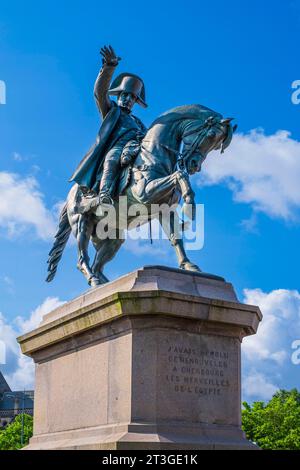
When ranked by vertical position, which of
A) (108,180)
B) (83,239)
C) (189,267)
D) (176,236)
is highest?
(108,180)

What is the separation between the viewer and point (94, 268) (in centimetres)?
1538

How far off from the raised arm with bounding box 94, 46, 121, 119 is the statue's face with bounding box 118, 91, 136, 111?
0.46 m

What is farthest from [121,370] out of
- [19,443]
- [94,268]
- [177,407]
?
[19,443]

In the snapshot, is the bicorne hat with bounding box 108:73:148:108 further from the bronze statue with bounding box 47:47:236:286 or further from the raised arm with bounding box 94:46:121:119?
the raised arm with bounding box 94:46:121:119

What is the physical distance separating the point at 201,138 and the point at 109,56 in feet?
8.75

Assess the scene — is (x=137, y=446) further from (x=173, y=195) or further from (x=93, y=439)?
(x=173, y=195)

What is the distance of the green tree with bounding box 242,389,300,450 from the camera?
50438 mm

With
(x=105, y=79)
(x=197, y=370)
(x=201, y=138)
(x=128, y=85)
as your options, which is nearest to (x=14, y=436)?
(x=128, y=85)

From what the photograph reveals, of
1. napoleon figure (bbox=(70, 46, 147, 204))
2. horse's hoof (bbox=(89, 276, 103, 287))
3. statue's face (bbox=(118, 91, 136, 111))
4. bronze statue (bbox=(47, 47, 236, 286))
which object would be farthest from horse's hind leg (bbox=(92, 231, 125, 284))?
statue's face (bbox=(118, 91, 136, 111))

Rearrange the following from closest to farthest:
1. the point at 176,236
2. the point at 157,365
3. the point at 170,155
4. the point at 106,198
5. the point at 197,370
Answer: the point at 157,365 → the point at 197,370 → the point at 176,236 → the point at 170,155 → the point at 106,198

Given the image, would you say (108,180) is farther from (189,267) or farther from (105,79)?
(189,267)

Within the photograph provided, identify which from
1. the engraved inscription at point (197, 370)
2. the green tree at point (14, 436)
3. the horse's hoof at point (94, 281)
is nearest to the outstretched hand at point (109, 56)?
the horse's hoof at point (94, 281)

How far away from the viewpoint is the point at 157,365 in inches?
430
